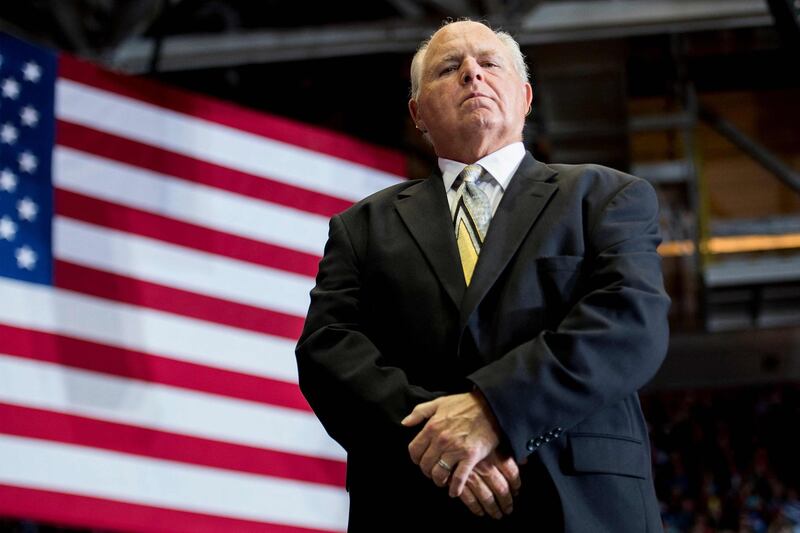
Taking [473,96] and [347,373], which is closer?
[347,373]

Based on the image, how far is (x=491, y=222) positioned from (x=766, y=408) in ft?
29.4

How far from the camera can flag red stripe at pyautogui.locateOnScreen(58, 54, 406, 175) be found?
4.29m

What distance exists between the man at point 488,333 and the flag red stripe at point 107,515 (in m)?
2.34

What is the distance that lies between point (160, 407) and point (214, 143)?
1083mm

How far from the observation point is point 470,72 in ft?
5.70

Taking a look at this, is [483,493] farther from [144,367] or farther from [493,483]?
[144,367]

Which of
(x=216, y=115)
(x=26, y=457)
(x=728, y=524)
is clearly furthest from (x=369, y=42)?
(x=728, y=524)

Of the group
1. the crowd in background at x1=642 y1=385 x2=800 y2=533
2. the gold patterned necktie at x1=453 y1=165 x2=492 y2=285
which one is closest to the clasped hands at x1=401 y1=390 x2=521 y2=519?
the gold patterned necktie at x1=453 y1=165 x2=492 y2=285

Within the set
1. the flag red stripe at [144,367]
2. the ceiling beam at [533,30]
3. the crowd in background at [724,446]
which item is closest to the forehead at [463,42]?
the flag red stripe at [144,367]

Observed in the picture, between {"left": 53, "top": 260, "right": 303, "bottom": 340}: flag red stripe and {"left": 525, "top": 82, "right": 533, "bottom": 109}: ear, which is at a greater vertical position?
{"left": 525, "top": 82, "right": 533, "bottom": 109}: ear

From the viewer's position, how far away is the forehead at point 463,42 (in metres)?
1.79

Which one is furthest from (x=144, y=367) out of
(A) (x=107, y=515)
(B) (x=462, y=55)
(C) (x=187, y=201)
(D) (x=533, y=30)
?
(B) (x=462, y=55)

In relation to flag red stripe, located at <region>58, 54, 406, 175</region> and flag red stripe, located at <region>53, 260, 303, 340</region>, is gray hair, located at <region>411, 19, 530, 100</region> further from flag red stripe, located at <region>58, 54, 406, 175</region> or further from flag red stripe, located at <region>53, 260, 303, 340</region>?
flag red stripe, located at <region>58, 54, 406, 175</region>

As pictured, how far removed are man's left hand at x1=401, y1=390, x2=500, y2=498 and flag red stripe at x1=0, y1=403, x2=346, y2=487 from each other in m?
2.63
